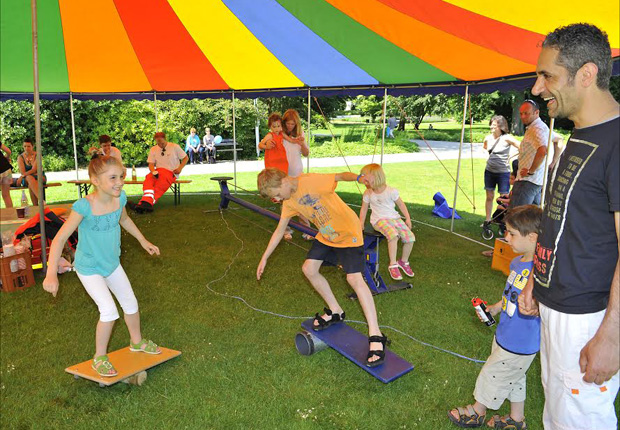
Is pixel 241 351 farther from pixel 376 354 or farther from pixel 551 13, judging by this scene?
pixel 551 13

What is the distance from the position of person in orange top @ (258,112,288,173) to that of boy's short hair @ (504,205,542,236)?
208 inches

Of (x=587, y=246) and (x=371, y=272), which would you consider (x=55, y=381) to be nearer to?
(x=371, y=272)

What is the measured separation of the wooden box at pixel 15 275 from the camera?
5.49 meters

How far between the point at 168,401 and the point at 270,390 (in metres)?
0.78

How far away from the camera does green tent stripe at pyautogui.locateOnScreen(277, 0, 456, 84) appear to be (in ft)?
21.0

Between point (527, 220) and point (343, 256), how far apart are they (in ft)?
5.42

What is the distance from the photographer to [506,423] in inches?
121

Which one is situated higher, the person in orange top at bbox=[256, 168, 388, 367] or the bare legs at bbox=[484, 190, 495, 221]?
the person in orange top at bbox=[256, 168, 388, 367]

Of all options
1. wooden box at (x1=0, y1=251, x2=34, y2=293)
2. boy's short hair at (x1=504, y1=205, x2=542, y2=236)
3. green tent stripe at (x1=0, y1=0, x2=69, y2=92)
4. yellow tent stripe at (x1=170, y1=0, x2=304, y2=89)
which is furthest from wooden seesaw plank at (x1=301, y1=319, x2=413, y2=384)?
green tent stripe at (x1=0, y1=0, x2=69, y2=92)

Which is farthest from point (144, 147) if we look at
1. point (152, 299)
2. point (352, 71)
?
point (152, 299)

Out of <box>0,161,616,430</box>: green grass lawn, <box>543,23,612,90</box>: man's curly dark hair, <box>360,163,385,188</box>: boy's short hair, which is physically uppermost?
<box>543,23,612,90</box>: man's curly dark hair

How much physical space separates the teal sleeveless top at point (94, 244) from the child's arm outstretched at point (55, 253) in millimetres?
80

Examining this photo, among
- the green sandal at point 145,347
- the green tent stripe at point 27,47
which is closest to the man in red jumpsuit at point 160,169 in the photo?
the green tent stripe at point 27,47

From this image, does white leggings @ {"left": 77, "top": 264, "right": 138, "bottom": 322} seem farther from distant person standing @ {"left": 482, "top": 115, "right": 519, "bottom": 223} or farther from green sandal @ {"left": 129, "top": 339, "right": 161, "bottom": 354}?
distant person standing @ {"left": 482, "top": 115, "right": 519, "bottom": 223}
